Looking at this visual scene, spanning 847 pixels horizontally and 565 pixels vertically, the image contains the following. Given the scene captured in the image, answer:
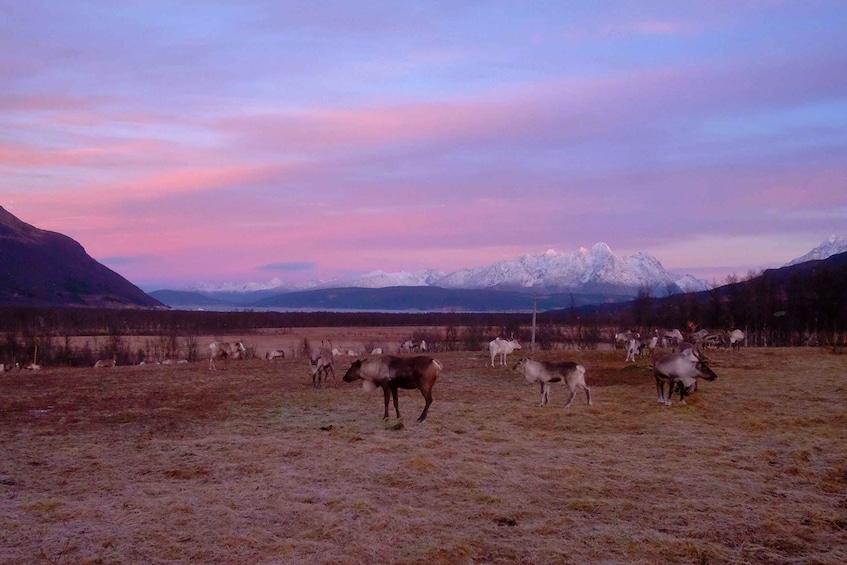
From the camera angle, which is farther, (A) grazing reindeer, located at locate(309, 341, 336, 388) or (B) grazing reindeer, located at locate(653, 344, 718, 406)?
(A) grazing reindeer, located at locate(309, 341, 336, 388)

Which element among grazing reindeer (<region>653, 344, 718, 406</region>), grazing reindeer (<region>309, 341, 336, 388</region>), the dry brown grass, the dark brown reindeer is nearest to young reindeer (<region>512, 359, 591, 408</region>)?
the dry brown grass

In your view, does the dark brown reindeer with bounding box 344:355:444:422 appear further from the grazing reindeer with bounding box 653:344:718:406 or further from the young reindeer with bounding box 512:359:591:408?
the grazing reindeer with bounding box 653:344:718:406

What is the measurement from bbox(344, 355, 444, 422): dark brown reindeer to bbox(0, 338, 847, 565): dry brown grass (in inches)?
40.7

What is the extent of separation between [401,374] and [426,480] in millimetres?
6858

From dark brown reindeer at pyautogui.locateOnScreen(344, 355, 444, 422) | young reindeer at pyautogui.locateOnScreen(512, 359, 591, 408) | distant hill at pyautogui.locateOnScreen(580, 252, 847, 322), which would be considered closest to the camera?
dark brown reindeer at pyautogui.locateOnScreen(344, 355, 444, 422)

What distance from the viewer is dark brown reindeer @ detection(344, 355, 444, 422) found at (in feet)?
57.6

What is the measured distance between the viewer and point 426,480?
11.1 m

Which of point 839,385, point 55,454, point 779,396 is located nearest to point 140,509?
point 55,454

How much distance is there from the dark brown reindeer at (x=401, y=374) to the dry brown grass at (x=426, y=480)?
1.03m

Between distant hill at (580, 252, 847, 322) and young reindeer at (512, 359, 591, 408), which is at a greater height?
distant hill at (580, 252, 847, 322)

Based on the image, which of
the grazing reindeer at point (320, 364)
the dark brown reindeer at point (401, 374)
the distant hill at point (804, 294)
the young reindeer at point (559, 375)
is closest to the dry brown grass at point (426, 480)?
the young reindeer at point (559, 375)

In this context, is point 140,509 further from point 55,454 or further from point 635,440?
point 635,440

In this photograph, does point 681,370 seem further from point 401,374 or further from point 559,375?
point 401,374

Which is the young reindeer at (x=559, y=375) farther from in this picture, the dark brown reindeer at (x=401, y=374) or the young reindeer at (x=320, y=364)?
the young reindeer at (x=320, y=364)
